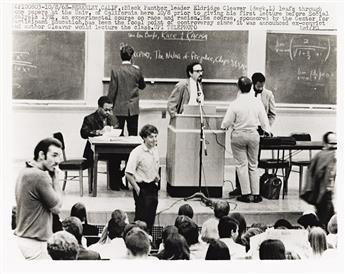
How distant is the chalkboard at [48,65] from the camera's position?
5684 mm

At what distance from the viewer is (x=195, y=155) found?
657cm

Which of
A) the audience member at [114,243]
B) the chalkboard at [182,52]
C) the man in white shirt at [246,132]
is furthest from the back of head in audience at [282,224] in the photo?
the chalkboard at [182,52]

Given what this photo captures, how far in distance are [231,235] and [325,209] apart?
701 millimetres

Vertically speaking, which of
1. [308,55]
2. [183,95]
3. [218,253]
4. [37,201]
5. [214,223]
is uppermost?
[308,55]

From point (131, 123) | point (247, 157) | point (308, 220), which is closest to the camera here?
point (308, 220)

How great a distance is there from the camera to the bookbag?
660cm

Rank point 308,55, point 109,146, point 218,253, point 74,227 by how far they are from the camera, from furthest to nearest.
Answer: point 308,55, point 109,146, point 74,227, point 218,253

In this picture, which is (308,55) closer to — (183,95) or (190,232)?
(183,95)

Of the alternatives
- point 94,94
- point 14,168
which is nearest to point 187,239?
point 14,168

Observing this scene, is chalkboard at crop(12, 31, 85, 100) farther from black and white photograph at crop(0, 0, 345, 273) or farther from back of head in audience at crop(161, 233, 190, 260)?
back of head in audience at crop(161, 233, 190, 260)

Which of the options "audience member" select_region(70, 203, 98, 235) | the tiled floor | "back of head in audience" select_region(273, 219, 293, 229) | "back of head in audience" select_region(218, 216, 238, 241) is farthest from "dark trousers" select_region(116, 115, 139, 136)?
"back of head in audience" select_region(273, 219, 293, 229)

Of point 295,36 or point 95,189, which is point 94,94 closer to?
Result: point 95,189

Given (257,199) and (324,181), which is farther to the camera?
(257,199)

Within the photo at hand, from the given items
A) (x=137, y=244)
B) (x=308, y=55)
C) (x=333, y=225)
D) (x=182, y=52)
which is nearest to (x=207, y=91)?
(x=182, y=52)
